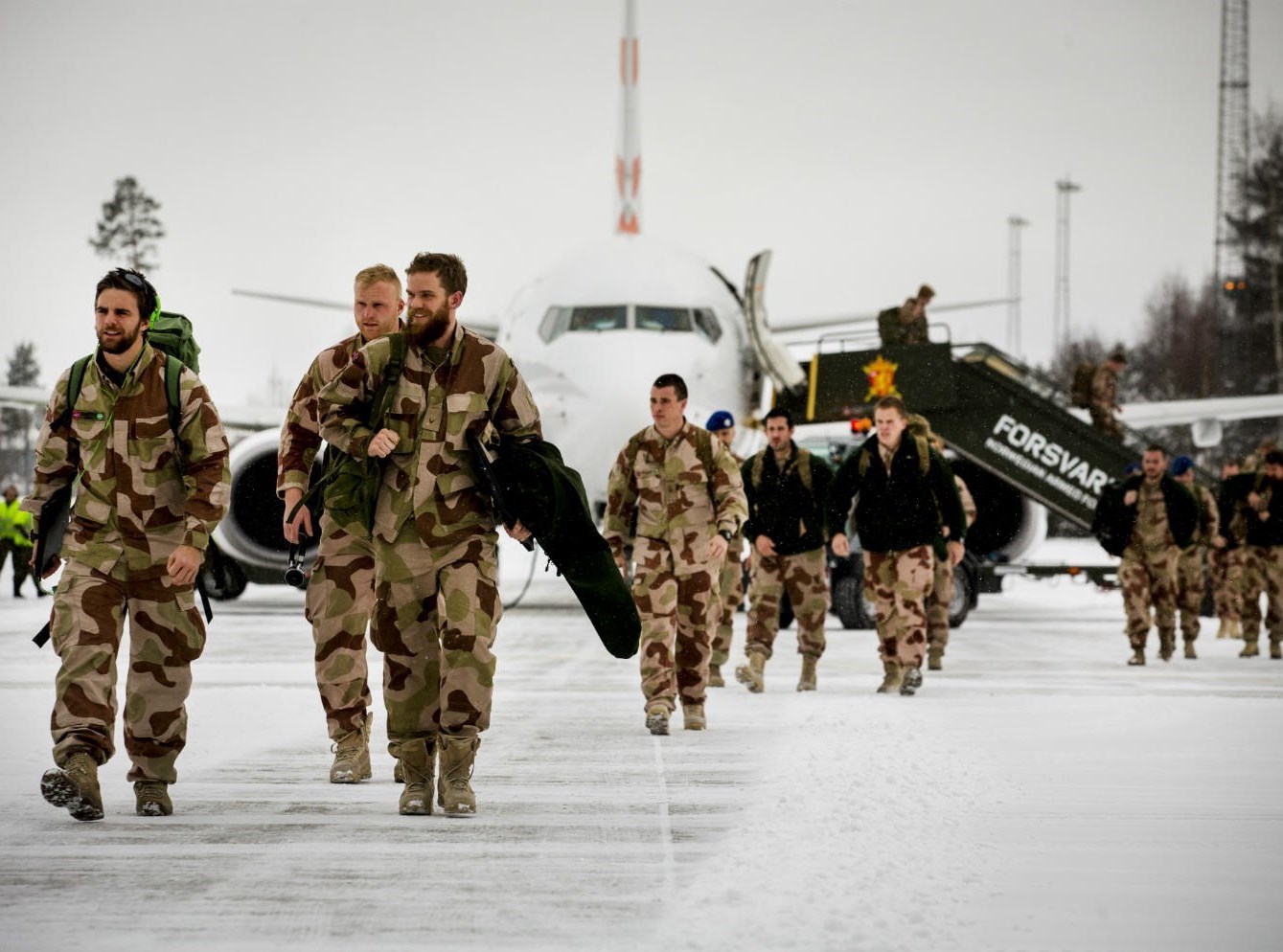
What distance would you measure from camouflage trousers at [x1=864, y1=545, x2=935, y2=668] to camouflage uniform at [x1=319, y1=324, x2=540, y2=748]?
4630mm

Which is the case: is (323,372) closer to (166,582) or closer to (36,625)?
(166,582)

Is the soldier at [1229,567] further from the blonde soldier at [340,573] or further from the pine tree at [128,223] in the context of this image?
the pine tree at [128,223]

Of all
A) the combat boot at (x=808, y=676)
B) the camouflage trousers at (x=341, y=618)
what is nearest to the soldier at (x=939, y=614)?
the combat boot at (x=808, y=676)

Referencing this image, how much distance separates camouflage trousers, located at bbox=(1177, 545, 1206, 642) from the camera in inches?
538

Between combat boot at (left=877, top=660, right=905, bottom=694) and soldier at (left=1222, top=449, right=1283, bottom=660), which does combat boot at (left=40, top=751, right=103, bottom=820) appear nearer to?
combat boot at (left=877, top=660, right=905, bottom=694)

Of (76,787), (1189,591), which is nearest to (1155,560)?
(1189,591)

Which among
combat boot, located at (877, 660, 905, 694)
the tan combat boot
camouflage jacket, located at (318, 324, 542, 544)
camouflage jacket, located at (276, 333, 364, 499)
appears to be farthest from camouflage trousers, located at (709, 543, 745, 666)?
camouflage jacket, located at (318, 324, 542, 544)

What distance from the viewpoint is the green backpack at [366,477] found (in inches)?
220

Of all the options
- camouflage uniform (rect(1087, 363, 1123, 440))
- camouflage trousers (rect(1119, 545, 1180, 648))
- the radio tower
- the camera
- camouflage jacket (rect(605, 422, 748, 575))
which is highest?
the radio tower

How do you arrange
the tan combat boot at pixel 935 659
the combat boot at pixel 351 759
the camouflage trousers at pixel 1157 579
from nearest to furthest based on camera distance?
1. the combat boot at pixel 351 759
2. the tan combat boot at pixel 935 659
3. the camouflage trousers at pixel 1157 579

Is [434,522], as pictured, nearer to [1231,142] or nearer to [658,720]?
[658,720]

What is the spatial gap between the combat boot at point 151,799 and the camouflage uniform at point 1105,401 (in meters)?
14.7

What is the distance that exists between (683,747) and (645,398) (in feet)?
28.1

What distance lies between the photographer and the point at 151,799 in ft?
18.6
